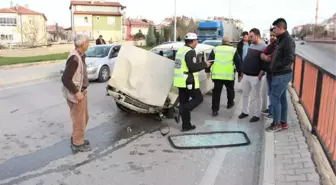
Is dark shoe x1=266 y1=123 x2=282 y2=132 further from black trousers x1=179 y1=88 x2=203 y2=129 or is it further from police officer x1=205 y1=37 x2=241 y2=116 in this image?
police officer x1=205 y1=37 x2=241 y2=116

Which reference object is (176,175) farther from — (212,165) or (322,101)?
(322,101)

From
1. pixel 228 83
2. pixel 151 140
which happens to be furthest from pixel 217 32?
pixel 151 140

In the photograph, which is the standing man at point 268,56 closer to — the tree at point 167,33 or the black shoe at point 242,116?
the black shoe at point 242,116

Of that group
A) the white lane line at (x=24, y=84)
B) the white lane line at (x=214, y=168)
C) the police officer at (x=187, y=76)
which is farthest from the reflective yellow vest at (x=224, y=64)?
the white lane line at (x=24, y=84)

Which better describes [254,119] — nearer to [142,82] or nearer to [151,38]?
[142,82]

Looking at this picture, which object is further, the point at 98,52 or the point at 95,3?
the point at 95,3

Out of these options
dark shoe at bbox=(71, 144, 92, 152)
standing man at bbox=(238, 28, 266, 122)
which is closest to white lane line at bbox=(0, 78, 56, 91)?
dark shoe at bbox=(71, 144, 92, 152)

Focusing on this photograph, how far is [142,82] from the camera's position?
20.6 ft

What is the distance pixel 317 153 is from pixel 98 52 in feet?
35.5

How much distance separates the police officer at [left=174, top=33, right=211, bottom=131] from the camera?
19.3 ft

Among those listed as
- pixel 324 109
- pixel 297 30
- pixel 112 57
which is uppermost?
pixel 297 30

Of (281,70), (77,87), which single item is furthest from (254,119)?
(77,87)

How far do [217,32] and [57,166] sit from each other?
105 ft

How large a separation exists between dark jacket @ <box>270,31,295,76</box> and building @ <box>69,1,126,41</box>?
67.1 metres
